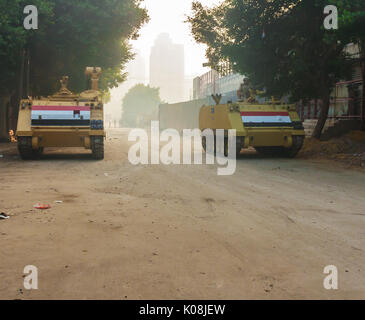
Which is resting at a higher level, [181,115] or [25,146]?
[181,115]

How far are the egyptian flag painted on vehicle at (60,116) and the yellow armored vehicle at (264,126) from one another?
4691 mm

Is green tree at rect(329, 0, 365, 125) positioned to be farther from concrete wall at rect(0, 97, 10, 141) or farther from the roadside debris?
concrete wall at rect(0, 97, 10, 141)

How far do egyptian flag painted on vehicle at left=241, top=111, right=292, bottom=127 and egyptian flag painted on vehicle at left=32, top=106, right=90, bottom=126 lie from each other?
5154 millimetres

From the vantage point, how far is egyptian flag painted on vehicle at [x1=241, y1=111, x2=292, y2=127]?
16.3 m

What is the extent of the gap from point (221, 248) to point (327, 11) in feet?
42.7

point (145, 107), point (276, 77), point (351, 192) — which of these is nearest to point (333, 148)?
point (276, 77)

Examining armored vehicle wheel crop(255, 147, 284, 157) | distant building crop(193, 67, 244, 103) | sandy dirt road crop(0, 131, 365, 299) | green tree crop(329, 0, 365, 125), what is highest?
distant building crop(193, 67, 244, 103)

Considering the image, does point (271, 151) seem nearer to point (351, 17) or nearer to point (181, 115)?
point (351, 17)

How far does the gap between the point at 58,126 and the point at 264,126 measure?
21.5 feet

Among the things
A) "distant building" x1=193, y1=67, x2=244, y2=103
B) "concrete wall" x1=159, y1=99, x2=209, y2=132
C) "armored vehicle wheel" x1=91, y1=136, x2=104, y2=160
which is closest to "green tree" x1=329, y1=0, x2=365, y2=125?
"armored vehicle wheel" x1=91, y1=136, x2=104, y2=160

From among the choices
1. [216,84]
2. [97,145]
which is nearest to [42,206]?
[97,145]

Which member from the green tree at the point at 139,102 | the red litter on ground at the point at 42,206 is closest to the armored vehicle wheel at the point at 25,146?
the red litter on ground at the point at 42,206

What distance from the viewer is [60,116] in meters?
15.2

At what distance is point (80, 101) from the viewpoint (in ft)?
52.3
